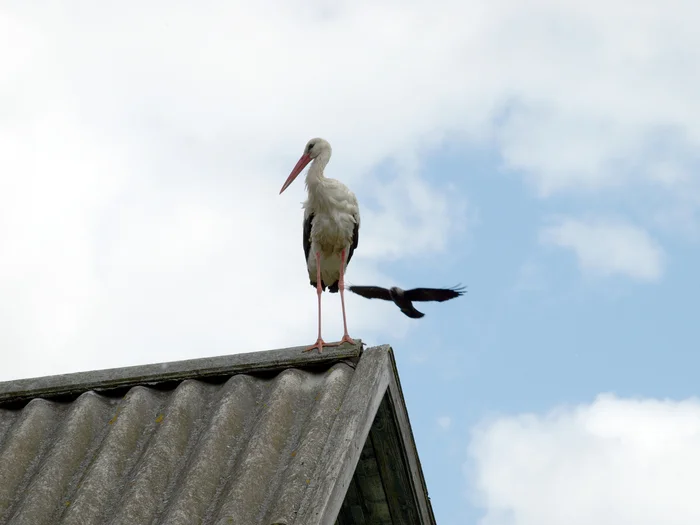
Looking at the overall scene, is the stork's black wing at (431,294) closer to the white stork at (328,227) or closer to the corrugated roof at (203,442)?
the white stork at (328,227)

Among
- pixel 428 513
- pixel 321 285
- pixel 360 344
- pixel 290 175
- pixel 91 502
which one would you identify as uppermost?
pixel 290 175

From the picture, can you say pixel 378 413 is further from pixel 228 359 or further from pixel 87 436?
pixel 87 436

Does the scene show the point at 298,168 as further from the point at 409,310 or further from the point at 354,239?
the point at 409,310

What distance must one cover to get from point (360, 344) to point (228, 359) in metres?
0.62

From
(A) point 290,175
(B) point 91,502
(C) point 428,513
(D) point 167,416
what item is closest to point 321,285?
(A) point 290,175

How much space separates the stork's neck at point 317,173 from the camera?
7.83m

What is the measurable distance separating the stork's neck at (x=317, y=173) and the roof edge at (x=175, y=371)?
10.1ft

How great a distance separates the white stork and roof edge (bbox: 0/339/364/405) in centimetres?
269

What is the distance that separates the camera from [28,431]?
4559mm

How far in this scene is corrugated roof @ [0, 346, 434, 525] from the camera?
384cm

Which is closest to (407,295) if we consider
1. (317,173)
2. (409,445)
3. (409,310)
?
(409,310)

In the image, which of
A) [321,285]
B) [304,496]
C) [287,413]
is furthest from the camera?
[321,285]

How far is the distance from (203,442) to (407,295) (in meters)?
3.84

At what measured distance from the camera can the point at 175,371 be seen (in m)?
4.80
